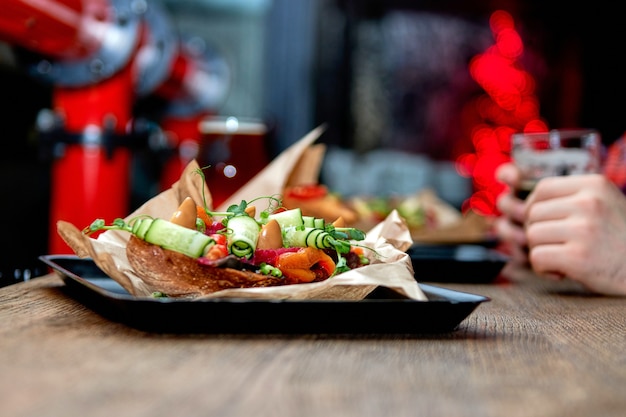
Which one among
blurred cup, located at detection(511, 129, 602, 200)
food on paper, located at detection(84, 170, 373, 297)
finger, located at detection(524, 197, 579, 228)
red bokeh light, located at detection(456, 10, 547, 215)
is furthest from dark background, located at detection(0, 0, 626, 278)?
food on paper, located at detection(84, 170, 373, 297)

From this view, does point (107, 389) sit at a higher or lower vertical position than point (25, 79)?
lower

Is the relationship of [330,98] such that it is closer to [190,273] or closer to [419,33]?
[419,33]

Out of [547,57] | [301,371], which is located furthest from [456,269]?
[547,57]

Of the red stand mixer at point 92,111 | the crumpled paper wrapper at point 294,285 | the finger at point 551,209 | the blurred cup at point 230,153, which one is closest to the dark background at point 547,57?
the red stand mixer at point 92,111

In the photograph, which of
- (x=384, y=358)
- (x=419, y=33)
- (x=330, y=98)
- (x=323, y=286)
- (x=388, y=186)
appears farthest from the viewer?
(x=419, y=33)

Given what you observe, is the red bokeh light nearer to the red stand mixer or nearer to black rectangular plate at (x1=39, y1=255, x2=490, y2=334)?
the red stand mixer

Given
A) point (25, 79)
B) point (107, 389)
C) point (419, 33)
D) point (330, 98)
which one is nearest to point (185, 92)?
point (25, 79)

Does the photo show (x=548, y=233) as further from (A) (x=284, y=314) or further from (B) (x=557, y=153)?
(A) (x=284, y=314)

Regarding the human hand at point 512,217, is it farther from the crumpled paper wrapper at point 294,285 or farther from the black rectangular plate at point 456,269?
the crumpled paper wrapper at point 294,285
